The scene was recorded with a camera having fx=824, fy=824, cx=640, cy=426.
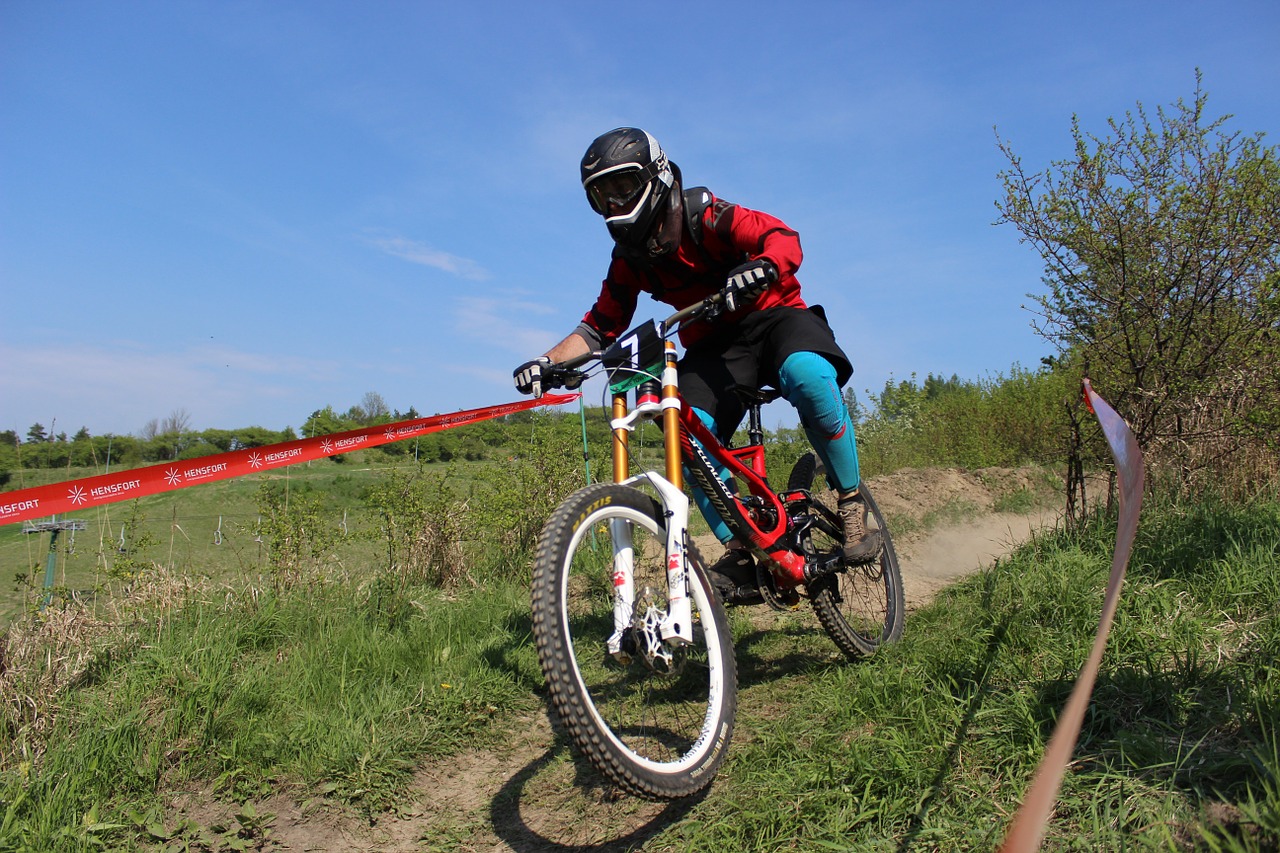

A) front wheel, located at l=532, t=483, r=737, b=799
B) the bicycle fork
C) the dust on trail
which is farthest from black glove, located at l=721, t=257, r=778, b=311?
the dust on trail

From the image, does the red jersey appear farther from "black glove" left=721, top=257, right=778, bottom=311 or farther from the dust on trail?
the dust on trail

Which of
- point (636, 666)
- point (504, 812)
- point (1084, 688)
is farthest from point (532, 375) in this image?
point (1084, 688)

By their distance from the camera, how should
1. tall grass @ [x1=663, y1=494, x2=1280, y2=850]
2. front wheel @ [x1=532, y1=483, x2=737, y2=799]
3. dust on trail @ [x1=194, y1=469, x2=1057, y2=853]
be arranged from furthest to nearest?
dust on trail @ [x1=194, y1=469, x2=1057, y2=853] → front wheel @ [x1=532, y1=483, x2=737, y2=799] → tall grass @ [x1=663, y1=494, x2=1280, y2=850]

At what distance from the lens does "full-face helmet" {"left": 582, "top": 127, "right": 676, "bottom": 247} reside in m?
3.49

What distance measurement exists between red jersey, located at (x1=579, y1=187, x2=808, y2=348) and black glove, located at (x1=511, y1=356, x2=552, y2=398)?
0.60 m

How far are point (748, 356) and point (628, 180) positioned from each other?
104cm

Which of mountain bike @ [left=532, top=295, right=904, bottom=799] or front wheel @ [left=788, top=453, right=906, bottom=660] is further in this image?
front wheel @ [left=788, top=453, right=906, bottom=660]

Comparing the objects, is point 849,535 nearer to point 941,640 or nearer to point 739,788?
point 941,640

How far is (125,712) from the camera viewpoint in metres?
3.26

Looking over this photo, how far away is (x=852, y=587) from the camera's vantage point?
5.00 metres

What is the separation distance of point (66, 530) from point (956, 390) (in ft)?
46.2

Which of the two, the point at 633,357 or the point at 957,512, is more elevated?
the point at 633,357

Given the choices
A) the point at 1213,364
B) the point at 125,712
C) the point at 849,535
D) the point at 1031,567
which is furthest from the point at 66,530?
the point at 1213,364

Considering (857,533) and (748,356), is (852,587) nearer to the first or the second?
(857,533)
